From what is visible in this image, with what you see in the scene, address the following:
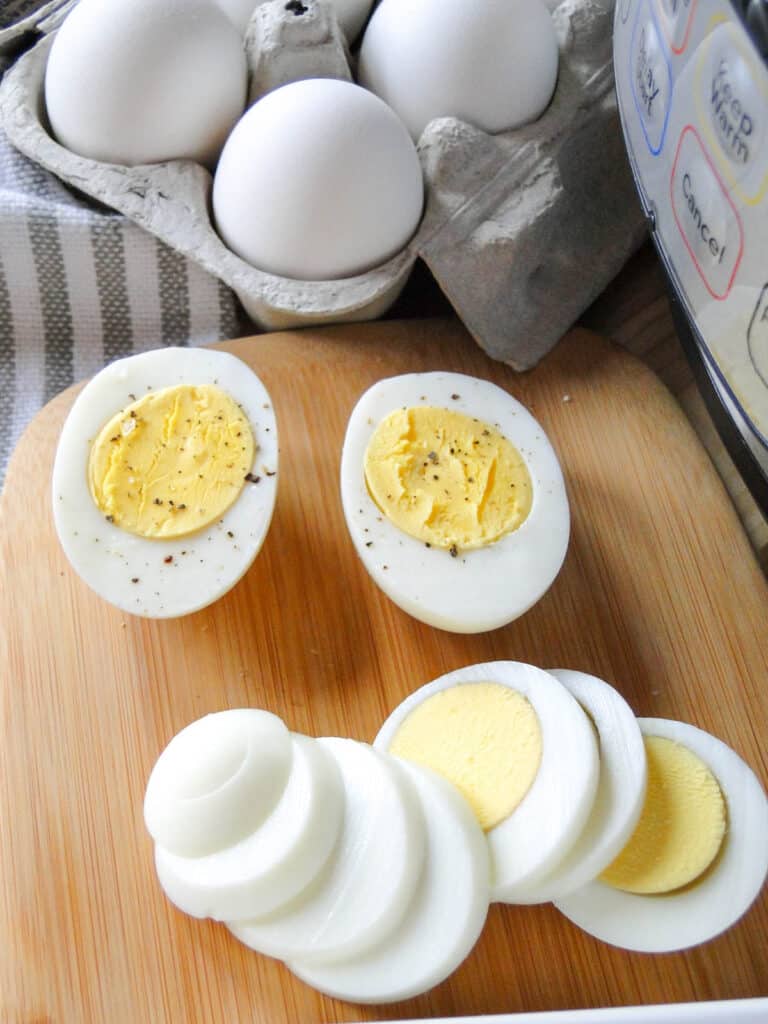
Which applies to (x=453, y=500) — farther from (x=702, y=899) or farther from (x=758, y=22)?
(x=758, y=22)

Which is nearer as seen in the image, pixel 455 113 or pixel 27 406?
pixel 455 113

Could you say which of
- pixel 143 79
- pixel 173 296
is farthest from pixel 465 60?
pixel 173 296

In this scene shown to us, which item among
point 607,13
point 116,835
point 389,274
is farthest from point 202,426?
point 607,13

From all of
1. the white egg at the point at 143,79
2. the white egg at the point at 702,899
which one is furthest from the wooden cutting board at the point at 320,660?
the white egg at the point at 143,79

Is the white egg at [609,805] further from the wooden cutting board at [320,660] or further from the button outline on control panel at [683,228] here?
the button outline on control panel at [683,228]

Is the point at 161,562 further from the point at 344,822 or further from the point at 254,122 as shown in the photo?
the point at 254,122

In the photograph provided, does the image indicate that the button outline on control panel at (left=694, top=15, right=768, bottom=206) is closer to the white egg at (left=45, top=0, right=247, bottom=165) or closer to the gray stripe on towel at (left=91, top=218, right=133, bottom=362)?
the white egg at (left=45, top=0, right=247, bottom=165)
